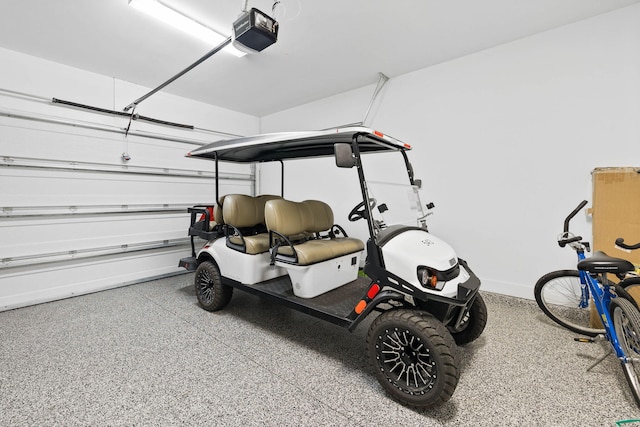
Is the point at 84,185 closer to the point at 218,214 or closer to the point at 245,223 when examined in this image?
the point at 218,214

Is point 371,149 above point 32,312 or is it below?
above

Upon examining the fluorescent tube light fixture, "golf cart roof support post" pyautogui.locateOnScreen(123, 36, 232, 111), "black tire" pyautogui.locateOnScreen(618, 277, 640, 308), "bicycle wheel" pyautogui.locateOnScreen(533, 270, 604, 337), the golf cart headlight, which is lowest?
"bicycle wheel" pyautogui.locateOnScreen(533, 270, 604, 337)

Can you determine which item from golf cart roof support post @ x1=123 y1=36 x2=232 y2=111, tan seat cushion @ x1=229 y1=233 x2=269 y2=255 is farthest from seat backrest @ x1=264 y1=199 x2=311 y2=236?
golf cart roof support post @ x1=123 y1=36 x2=232 y2=111

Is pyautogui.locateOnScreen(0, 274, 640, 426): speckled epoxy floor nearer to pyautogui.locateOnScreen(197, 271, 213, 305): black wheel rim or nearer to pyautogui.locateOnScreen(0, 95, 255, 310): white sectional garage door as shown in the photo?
pyautogui.locateOnScreen(197, 271, 213, 305): black wheel rim

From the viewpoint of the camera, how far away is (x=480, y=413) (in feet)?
5.64

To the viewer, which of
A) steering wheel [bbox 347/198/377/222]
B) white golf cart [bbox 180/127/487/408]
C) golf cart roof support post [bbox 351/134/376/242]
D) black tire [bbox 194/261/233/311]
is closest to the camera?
white golf cart [bbox 180/127/487/408]

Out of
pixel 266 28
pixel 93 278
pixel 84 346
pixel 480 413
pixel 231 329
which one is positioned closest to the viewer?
pixel 480 413

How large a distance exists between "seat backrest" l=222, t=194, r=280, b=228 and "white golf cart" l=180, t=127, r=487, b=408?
0.04 feet

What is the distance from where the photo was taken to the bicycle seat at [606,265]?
190 centimetres

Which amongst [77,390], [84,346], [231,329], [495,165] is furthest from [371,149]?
[84,346]

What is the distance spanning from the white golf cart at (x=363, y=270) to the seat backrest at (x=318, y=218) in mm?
14

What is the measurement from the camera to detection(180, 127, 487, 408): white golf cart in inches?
69.9

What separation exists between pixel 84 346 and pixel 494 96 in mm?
5164

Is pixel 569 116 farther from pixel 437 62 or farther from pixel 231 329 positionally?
pixel 231 329
